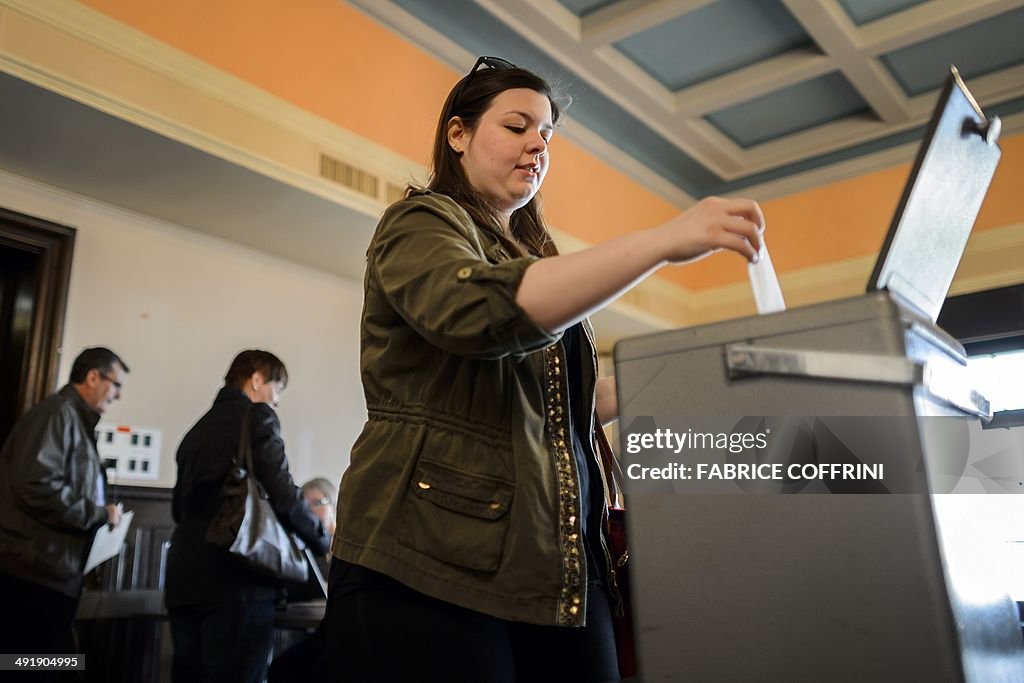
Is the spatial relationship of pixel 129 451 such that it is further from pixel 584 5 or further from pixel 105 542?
pixel 584 5

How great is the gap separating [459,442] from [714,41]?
3857 mm

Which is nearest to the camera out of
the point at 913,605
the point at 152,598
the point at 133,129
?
the point at 913,605

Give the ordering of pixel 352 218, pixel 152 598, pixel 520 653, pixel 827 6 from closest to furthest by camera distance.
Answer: pixel 520 653, pixel 152 598, pixel 352 218, pixel 827 6

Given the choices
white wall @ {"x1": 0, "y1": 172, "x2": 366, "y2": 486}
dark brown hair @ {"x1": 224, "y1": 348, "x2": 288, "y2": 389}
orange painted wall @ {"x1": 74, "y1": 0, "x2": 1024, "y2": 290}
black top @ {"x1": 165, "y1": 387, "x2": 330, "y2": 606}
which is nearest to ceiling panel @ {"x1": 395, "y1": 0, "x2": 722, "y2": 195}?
orange painted wall @ {"x1": 74, "y1": 0, "x2": 1024, "y2": 290}

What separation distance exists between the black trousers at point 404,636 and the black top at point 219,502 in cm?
181

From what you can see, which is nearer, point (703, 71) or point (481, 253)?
point (481, 253)

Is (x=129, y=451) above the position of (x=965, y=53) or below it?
below

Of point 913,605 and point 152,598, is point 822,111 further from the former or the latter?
point 913,605

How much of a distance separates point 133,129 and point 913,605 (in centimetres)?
290

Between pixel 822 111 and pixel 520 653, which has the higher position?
pixel 822 111

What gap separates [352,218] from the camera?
12.0 feet

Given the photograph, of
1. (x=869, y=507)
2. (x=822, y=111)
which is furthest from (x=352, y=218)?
(x=869, y=507)

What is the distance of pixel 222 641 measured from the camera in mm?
2547

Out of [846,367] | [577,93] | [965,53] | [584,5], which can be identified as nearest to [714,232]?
[846,367]
